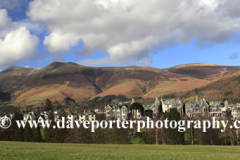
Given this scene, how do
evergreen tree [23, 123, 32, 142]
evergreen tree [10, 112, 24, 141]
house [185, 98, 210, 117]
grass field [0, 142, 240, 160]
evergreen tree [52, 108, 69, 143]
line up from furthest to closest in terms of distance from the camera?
house [185, 98, 210, 117] → evergreen tree [10, 112, 24, 141] → evergreen tree [23, 123, 32, 142] → evergreen tree [52, 108, 69, 143] → grass field [0, 142, 240, 160]

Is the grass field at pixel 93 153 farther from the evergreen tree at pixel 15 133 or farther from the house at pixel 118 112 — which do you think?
the house at pixel 118 112

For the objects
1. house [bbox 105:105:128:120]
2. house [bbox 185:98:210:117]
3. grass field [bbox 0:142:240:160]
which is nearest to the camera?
grass field [bbox 0:142:240:160]

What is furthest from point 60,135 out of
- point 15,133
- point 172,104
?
point 172,104

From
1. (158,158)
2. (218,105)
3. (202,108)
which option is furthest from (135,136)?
(218,105)

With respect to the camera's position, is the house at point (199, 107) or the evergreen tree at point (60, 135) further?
the house at point (199, 107)

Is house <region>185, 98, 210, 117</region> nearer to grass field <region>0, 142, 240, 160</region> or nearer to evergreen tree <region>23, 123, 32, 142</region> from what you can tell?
evergreen tree <region>23, 123, 32, 142</region>

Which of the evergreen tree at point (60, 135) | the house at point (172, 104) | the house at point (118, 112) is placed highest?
the house at point (172, 104)

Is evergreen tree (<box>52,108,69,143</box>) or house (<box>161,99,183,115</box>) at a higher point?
house (<box>161,99,183,115</box>)

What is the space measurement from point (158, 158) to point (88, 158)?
9139 millimetres

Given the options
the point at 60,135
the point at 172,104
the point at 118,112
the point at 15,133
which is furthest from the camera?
the point at 172,104

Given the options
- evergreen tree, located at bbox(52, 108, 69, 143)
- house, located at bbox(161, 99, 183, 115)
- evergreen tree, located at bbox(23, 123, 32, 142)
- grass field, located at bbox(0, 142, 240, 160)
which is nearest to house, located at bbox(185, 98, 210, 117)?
house, located at bbox(161, 99, 183, 115)

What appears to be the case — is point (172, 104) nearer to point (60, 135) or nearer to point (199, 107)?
point (199, 107)

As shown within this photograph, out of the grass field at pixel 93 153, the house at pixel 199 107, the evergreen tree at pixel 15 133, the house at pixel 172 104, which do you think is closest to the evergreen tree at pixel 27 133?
the evergreen tree at pixel 15 133

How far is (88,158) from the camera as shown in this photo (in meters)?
29.3
